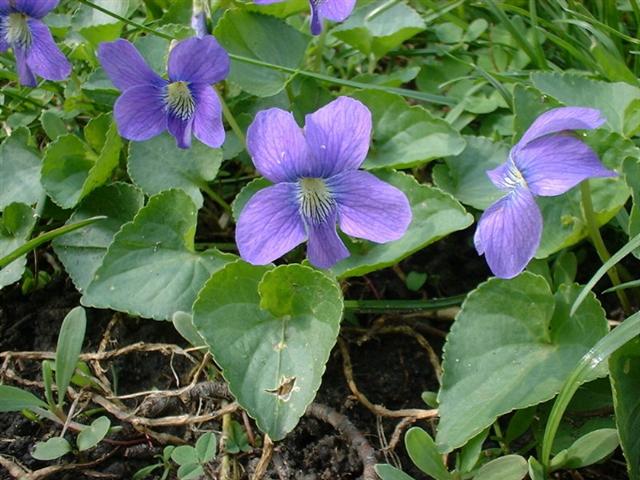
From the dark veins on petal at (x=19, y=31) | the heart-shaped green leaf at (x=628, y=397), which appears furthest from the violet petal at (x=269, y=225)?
the dark veins on petal at (x=19, y=31)

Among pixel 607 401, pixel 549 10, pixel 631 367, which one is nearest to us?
pixel 631 367

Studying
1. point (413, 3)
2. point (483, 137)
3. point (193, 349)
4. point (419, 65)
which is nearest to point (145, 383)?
point (193, 349)

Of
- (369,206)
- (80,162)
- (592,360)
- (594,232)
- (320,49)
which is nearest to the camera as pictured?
(592,360)

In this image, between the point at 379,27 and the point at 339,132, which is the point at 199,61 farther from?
the point at 379,27

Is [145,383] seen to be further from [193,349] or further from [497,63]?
[497,63]

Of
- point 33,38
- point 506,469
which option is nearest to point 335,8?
point 33,38
